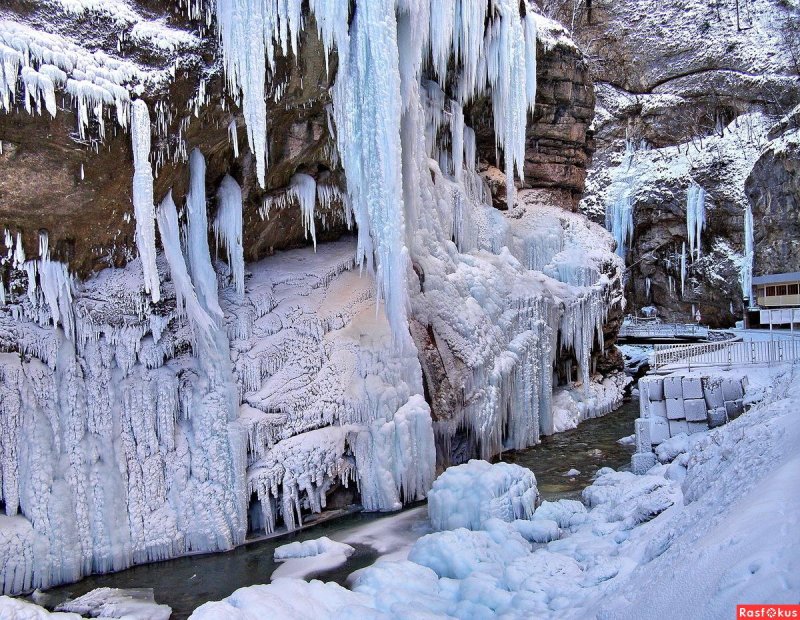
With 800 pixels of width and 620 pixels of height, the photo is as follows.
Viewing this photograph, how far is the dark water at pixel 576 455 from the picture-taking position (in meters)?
10.4

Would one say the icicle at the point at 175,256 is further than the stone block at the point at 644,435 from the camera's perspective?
No

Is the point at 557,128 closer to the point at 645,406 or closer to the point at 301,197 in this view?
the point at 645,406

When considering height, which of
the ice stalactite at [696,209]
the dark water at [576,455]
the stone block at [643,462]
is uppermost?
the ice stalactite at [696,209]

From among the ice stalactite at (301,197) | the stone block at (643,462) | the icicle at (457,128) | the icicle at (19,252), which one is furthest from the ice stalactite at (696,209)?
the icicle at (19,252)

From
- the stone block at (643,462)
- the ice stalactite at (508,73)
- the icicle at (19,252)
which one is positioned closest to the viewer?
the icicle at (19,252)

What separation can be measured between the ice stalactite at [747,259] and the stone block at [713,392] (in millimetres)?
16243

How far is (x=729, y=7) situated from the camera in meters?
28.9

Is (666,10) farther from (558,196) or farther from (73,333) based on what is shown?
(73,333)

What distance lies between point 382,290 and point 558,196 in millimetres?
10066

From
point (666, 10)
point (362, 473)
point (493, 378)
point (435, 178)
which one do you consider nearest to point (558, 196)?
point (435, 178)

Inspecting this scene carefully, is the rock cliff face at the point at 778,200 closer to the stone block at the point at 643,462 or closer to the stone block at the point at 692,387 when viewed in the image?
the stone block at the point at 692,387

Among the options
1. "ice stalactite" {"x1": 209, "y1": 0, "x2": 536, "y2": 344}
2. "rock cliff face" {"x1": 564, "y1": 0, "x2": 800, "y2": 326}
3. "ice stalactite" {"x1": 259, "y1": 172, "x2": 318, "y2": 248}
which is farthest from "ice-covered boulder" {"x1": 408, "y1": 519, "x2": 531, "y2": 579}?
"rock cliff face" {"x1": 564, "y1": 0, "x2": 800, "y2": 326}

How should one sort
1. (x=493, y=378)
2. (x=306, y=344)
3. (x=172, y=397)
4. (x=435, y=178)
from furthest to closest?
1. (x=435, y=178)
2. (x=493, y=378)
3. (x=306, y=344)
4. (x=172, y=397)

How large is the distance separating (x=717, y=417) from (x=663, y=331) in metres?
15.9
